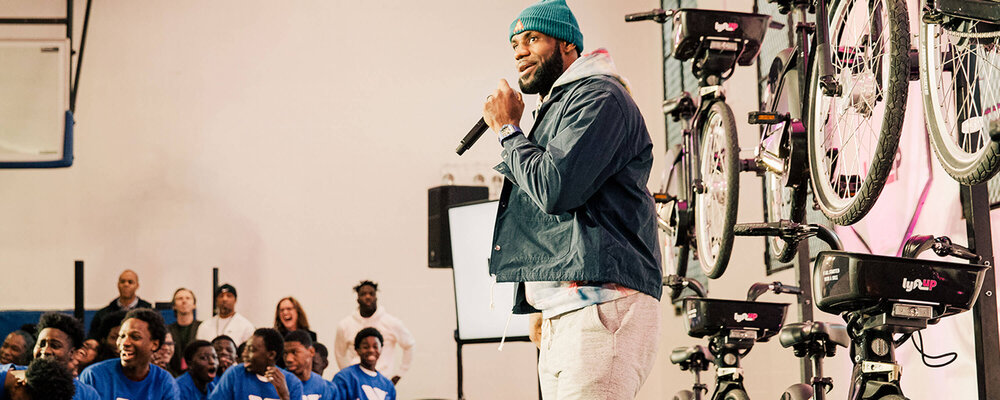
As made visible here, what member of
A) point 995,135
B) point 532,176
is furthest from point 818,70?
point 532,176

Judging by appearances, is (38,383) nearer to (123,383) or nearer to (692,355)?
(123,383)

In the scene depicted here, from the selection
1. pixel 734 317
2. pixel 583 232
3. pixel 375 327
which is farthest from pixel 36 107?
pixel 583 232

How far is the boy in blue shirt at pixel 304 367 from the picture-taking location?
19.5 ft

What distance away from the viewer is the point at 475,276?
652 cm

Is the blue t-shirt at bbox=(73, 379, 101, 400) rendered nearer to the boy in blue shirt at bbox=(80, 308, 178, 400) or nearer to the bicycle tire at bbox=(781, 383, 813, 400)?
the boy in blue shirt at bbox=(80, 308, 178, 400)

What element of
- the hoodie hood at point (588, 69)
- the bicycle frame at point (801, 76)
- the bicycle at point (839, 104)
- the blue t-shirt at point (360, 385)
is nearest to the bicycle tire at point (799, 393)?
the bicycle at point (839, 104)

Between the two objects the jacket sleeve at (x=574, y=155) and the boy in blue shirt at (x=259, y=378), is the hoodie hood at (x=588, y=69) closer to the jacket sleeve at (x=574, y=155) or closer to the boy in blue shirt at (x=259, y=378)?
the jacket sleeve at (x=574, y=155)

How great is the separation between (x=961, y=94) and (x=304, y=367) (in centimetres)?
471

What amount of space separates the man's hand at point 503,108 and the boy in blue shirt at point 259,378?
3.85 meters

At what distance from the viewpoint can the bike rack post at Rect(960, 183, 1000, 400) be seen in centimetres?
231

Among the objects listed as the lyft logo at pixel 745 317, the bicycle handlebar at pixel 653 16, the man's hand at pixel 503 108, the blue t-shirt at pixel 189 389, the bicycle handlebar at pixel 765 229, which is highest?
the bicycle handlebar at pixel 653 16

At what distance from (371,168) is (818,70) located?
22.6 feet

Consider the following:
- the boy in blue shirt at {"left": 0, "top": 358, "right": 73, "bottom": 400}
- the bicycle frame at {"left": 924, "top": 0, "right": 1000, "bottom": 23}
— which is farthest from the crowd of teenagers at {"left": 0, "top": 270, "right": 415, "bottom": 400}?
the bicycle frame at {"left": 924, "top": 0, "right": 1000, "bottom": 23}

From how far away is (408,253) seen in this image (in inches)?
357
